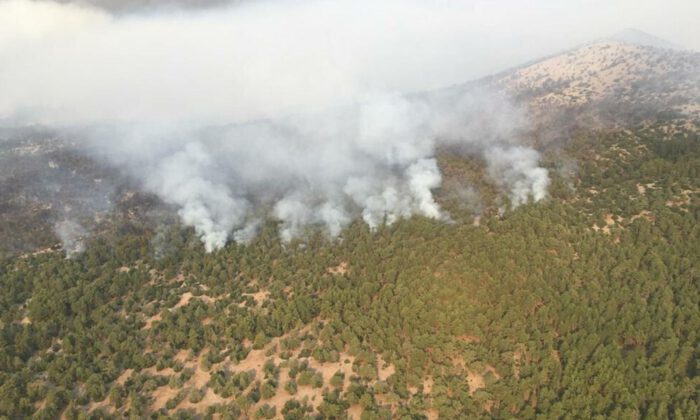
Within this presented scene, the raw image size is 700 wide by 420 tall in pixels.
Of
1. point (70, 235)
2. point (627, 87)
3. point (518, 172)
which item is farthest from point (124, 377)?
point (627, 87)

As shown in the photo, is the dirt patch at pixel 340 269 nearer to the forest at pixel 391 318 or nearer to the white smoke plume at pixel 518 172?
the forest at pixel 391 318

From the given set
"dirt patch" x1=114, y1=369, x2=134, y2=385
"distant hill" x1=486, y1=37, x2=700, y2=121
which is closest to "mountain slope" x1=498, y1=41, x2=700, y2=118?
"distant hill" x1=486, y1=37, x2=700, y2=121

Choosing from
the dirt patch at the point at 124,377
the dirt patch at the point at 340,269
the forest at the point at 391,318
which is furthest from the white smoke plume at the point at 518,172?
the dirt patch at the point at 124,377

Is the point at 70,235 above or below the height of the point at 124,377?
below

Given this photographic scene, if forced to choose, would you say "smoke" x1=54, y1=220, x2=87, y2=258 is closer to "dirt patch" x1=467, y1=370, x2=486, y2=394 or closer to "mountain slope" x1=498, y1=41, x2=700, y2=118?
"dirt patch" x1=467, y1=370, x2=486, y2=394

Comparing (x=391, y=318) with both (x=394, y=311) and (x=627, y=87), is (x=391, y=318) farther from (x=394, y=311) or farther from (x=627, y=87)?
(x=627, y=87)
